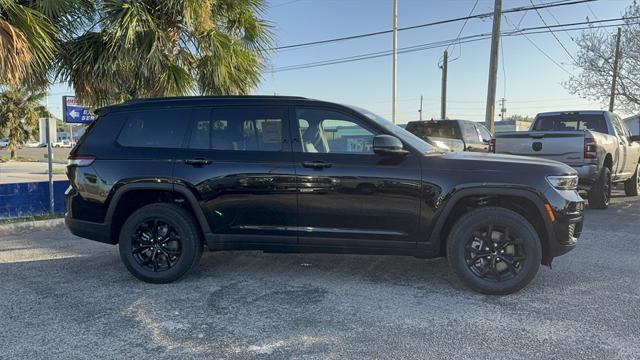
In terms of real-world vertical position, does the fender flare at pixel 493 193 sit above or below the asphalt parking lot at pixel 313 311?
above

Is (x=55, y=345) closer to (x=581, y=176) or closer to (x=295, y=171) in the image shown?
(x=295, y=171)

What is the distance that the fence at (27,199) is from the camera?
27.2 feet

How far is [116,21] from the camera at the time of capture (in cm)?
773

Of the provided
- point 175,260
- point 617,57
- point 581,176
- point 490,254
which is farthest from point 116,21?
point 617,57

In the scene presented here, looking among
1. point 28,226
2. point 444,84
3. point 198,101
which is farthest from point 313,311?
point 444,84

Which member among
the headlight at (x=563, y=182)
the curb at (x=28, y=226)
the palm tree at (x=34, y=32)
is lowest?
the curb at (x=28, y=226)

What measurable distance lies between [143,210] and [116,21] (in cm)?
435

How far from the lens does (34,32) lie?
23.2 feet

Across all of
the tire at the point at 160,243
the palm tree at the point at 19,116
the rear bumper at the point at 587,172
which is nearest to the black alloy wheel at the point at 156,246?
the tire at the point at 160,243

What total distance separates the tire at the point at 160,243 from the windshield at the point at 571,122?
342 inches

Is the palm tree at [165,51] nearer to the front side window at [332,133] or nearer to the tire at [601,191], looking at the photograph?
the front side window at [332,133]

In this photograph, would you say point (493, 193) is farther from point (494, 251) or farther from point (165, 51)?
point (165, 51)

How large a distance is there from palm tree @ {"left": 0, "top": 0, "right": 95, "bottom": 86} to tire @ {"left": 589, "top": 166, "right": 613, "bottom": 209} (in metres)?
9.73

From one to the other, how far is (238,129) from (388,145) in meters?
1.57
